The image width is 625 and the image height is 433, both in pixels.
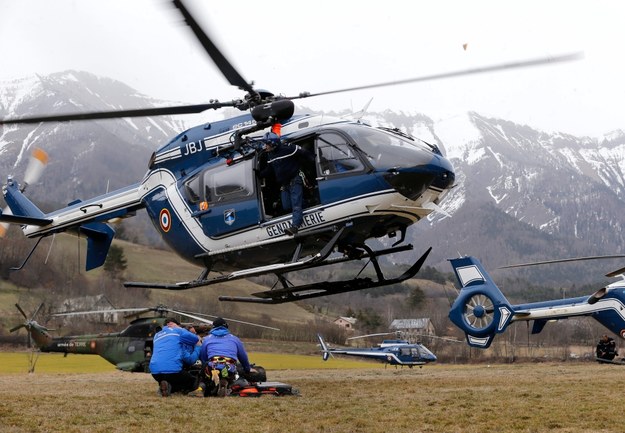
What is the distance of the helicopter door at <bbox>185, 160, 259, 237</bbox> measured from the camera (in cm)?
1525

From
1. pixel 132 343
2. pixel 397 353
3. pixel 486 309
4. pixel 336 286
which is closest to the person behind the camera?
pixel 336 286

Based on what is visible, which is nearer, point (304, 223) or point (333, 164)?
point (333, 164)

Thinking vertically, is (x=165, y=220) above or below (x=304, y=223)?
above

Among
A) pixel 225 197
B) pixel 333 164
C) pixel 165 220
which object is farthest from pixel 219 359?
pixel 165 220

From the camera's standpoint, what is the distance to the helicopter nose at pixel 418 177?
13695mm

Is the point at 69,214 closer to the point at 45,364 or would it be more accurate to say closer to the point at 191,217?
the point at 191,217

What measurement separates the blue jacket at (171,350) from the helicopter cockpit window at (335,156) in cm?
418

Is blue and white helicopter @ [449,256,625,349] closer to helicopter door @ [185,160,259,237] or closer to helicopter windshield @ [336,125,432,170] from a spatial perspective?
helicopter door @ [185,160,259,237]

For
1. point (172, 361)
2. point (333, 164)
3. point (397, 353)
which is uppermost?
point (333, 164)

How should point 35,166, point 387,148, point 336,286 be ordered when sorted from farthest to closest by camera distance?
point 35,166 → point 336,286 → point 387,148

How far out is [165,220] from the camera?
17.1 meters

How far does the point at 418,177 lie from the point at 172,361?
219 inches

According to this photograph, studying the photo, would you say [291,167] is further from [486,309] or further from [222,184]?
[486,309]

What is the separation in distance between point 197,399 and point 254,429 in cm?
335
